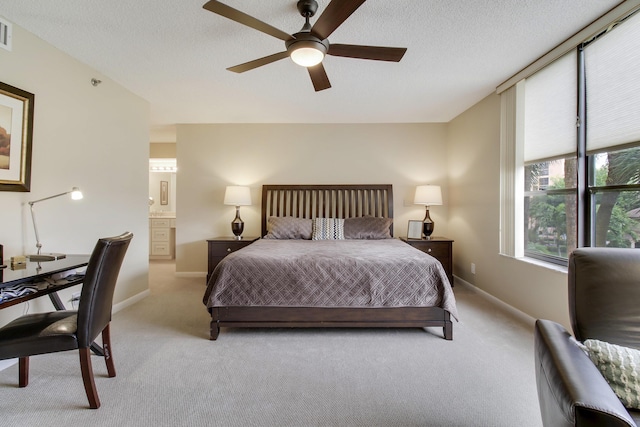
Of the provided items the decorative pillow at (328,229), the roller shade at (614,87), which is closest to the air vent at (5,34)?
the decorative pillow at (328,229)

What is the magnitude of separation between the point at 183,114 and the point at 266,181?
5.04ft

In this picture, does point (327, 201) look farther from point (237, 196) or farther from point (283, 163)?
point (237, 196)

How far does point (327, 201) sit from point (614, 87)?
10.6ft

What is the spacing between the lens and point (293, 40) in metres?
1.85

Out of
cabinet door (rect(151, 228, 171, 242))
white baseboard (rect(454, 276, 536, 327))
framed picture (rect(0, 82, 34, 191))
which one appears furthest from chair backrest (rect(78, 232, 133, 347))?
cabinet door (rect(151, 228, 171, 242))

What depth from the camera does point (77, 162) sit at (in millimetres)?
2707

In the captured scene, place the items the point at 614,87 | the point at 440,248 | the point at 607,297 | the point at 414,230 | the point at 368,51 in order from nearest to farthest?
the point at 607,297 < the point at 368,51 < the point at 614,87 < the point at 440,248 < the point at 414,230

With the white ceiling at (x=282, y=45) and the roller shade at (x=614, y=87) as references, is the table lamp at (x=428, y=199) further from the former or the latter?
the roller shade at (x=614, y=87)

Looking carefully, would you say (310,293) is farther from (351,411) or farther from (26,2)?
(26,2)

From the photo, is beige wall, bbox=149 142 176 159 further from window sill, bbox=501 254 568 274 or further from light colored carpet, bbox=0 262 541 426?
window sill, bbox=501 254 568 274

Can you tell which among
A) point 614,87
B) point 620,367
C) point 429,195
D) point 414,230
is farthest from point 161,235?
point 614,87

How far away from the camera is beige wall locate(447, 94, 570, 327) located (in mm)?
2627

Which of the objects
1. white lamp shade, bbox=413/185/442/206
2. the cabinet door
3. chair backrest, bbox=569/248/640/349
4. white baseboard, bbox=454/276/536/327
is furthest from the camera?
the cabinet door

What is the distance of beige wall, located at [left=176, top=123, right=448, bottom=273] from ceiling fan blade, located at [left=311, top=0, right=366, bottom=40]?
277 centimetres
